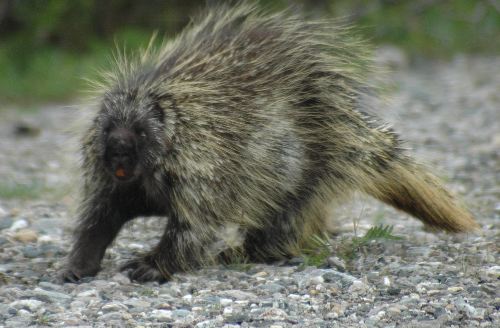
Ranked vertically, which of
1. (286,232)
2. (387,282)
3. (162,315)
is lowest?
(387,282)

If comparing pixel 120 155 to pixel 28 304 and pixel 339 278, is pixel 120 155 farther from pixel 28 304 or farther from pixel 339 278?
pixel 339 278

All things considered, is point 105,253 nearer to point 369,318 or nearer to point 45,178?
point 369,318

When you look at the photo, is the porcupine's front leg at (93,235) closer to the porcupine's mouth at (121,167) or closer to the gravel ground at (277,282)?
the gravel ground at (277,282)

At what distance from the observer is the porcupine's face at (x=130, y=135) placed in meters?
4.72

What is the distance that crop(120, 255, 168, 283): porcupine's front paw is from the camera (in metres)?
4.86

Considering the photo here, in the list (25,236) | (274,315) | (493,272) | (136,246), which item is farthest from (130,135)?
(493,272)

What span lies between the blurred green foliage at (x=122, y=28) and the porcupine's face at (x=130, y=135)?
7.30 metres

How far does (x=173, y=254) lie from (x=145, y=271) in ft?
0.58

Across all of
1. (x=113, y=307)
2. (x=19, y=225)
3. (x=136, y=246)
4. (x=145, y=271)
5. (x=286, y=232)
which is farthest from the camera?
(x=19, y=225)

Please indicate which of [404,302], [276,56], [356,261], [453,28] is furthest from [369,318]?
[453,28]

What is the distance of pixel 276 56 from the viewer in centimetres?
536

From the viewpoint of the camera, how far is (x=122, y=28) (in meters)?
13.9

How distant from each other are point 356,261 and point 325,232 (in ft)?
1.87

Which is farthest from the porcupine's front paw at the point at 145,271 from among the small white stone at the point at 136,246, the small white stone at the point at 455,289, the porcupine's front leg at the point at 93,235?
the small white stone at the point at 455,289
